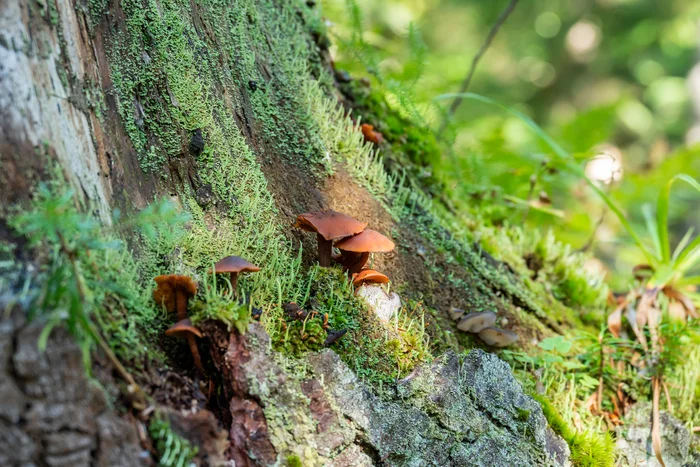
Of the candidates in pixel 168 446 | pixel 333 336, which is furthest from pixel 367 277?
pixel 168 446

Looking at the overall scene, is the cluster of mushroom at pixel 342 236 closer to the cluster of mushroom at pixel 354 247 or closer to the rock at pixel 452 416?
the cluster of mushroom at pixel 354 247

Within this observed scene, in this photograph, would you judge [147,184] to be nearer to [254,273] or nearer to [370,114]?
[254,273]

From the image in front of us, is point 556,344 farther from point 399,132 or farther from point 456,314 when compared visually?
point 399,132

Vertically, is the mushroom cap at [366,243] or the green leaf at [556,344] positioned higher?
the mushroom cap at [366,243]

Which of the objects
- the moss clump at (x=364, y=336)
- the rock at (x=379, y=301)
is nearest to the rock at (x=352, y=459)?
the moss clump at (x=364, y=336)

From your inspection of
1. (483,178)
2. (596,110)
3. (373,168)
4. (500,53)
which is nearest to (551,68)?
(500,53)

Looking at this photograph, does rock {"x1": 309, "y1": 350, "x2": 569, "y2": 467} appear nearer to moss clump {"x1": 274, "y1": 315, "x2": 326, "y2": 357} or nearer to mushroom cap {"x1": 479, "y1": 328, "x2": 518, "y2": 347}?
moss clump {"x1": 274, "y1": 315, "x2": 326, "y2": 357}
